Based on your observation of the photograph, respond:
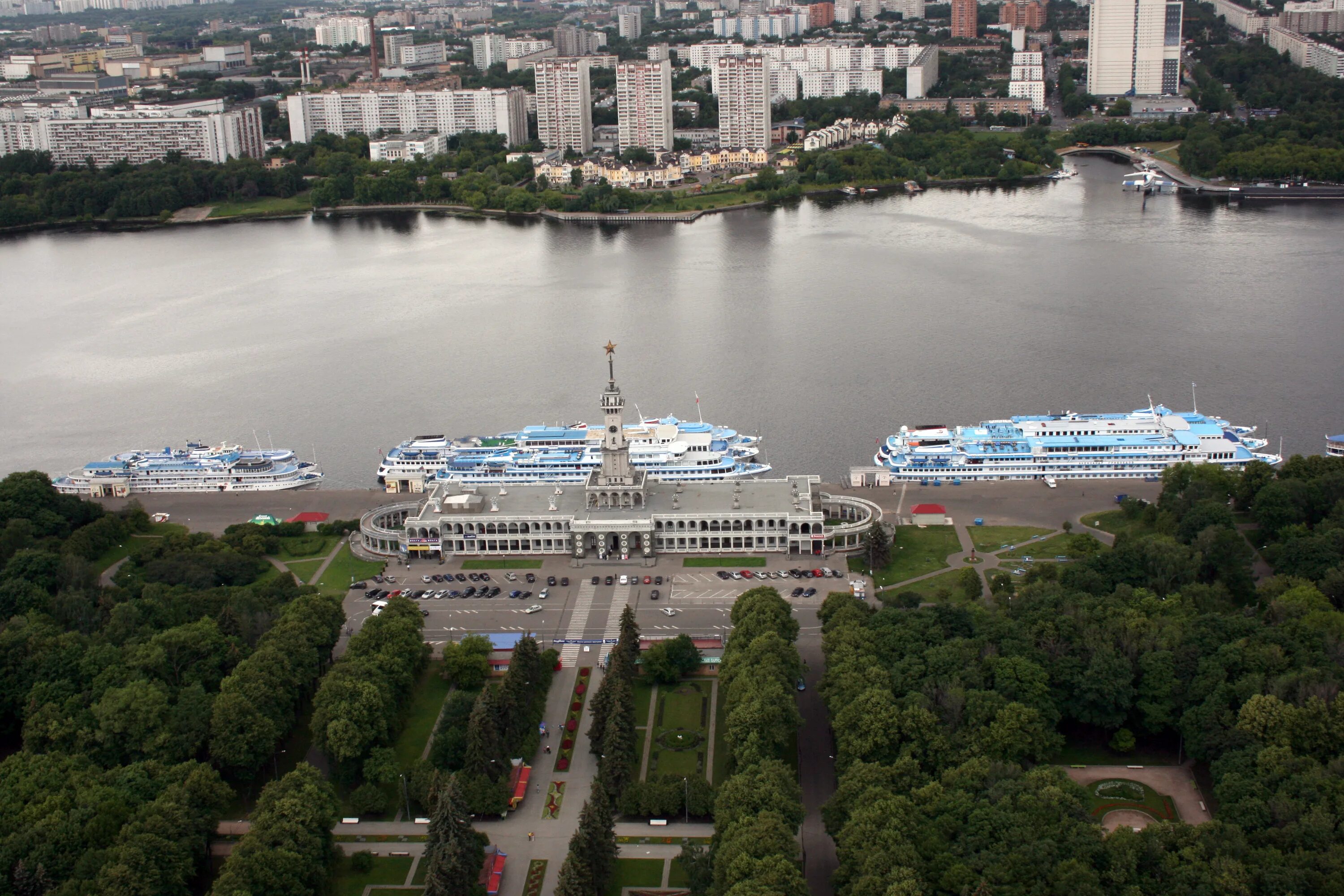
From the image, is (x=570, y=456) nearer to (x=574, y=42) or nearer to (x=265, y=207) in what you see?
(x=265, y=207)

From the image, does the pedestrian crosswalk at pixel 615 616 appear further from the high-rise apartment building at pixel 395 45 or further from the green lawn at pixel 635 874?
the high-rise apartment building at pixel 395 45

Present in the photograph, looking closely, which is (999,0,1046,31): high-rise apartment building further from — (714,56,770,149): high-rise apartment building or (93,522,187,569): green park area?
(93,522,187,569): green park area

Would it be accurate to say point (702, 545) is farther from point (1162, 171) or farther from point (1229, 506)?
point (1162, 171)

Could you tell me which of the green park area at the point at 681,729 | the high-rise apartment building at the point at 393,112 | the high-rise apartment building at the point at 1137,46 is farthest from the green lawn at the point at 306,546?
the high-rise apartment building at the point at 1137,46

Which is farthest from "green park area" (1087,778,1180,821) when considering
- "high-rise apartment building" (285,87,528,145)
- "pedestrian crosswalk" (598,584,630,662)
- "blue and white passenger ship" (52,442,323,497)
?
"high-rise apartment building" (285,87,528,145)

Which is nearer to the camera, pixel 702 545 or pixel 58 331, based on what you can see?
pixel 702 545

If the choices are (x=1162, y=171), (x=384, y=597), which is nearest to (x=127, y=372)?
(x=384, y=597)
